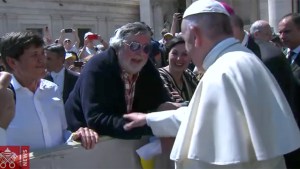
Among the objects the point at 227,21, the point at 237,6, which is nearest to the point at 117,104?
the point at 227,21

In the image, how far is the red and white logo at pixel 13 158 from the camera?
116 inches

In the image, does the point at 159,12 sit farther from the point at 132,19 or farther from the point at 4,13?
the point at 4,13

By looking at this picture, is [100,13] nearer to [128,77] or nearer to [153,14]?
[153,14]

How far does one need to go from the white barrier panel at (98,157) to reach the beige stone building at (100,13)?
20539 mm

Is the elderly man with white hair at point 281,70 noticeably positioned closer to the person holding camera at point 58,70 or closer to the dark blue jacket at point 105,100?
the dark blue jacket at point 105,100

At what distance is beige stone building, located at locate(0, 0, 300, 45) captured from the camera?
2462 centimetres

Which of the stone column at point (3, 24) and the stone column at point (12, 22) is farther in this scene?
the stone column at point (12, 22)

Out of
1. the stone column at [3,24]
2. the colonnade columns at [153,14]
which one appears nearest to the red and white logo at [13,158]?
the stone column at [3,24]

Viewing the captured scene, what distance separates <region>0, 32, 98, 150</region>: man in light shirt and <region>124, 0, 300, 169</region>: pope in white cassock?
1.02 metres

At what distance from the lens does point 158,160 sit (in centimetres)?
368

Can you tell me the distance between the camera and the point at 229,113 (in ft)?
8.04

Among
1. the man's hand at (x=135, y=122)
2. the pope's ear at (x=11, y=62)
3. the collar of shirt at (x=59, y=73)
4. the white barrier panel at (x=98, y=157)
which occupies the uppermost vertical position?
the pope's ear at (x=11, y=62)

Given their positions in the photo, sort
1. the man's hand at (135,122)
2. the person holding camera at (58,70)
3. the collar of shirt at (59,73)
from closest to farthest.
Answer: the man's hand at (135,122)
the person holding camera at (58,70)
the collar of shirt at (59,73)

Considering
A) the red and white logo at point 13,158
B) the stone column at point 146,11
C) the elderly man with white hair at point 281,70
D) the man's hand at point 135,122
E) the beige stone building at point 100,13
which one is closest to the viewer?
the red and white logo at point 13,158
